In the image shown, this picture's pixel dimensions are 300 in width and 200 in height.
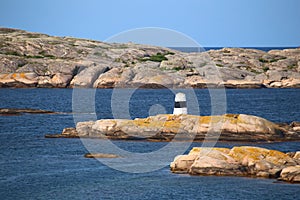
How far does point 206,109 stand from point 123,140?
35.4 meters

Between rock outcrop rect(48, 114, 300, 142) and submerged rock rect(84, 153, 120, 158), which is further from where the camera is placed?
rock outcrop rect(48, 114, 300, 142)

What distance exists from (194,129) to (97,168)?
1438cm

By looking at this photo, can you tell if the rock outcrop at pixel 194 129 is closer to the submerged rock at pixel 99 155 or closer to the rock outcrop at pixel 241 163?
the submerged rock at pixel 99 155

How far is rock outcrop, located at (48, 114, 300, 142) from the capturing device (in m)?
59.3

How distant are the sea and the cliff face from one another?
25083 mm

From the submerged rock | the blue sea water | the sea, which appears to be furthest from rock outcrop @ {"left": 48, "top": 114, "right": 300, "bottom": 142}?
the submerged rock

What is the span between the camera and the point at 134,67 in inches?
5079

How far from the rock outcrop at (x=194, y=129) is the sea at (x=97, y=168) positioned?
152cm

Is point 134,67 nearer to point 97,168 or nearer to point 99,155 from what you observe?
point 99,155

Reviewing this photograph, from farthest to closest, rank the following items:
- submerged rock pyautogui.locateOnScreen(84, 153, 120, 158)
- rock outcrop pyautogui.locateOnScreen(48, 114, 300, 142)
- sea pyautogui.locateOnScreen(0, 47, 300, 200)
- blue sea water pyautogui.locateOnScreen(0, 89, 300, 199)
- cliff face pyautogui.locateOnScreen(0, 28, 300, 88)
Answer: cliff face pyautogui.locateOnScreen(0, 28, 300, 88)
rock outcrop pyautogui.locateOnScreen(48, 114, 300, 142)
submerged rock pyautogui.locateOnScreen(84, 153, 120, 158)
sea pyautogui.locateOnScreen(0, 47, 300, 200)
blue sea water pyautogui.locateOnScreen(0, 89, 300, 199)

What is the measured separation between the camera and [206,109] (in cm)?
9425

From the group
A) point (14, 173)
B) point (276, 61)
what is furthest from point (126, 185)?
point (276, 61)

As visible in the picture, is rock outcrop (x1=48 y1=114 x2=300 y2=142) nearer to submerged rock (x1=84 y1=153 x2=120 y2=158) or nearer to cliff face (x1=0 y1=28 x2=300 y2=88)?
submerged rock (x1=84 y1=153 x2=120 y2=158)

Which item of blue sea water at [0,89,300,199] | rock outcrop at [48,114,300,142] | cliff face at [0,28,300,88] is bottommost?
blue sea water at [0,89,300,199]
